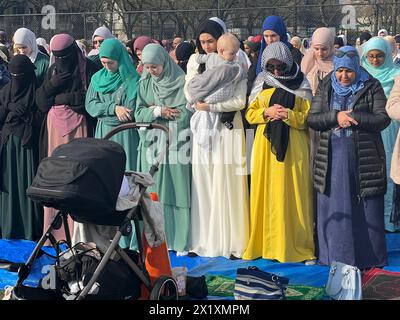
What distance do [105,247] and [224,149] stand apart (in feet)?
5.84

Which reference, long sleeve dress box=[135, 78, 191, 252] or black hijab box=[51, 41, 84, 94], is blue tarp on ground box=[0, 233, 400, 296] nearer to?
long sleeve dress box=[135, 78, 191, 252]

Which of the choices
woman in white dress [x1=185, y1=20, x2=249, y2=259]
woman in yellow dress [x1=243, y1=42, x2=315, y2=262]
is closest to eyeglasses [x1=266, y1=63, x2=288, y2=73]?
woman in yellow dress [x1=243, y1=42, x2=315, y2=262]

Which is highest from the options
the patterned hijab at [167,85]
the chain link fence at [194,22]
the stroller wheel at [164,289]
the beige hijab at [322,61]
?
the chain link fence at [194,22]

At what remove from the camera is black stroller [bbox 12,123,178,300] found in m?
3.50

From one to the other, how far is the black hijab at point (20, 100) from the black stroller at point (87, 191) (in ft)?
7.36

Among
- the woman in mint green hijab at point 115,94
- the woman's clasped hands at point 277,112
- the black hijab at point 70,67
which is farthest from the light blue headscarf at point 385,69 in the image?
the black hijab at point 70,67

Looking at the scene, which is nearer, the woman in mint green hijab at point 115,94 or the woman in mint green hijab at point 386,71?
the woman in mint green hijab at point 115,94

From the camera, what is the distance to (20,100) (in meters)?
5.94

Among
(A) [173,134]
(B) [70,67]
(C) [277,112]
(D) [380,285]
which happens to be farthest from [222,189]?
(B) [70,67]

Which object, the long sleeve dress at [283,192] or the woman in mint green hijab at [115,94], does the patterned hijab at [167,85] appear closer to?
the woman in mint green hijab at [115,94]

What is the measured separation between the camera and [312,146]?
5.39m

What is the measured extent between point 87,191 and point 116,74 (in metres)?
2.40

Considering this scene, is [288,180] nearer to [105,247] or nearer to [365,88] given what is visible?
[365,88]

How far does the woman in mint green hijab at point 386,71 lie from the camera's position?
588cm
